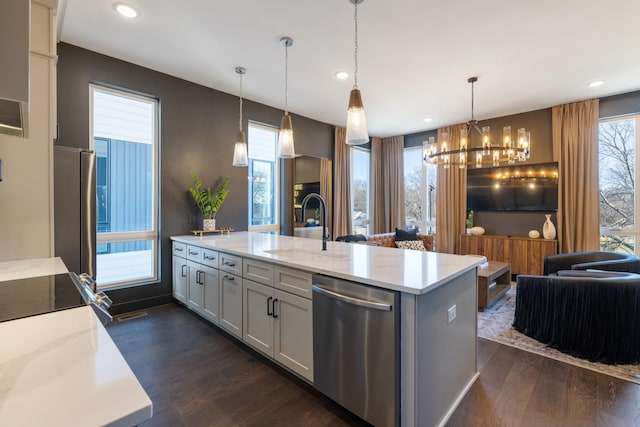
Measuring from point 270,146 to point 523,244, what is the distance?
4.64 meters

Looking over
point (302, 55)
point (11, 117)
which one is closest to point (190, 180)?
point (302, 55)

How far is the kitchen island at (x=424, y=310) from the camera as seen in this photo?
1483mm

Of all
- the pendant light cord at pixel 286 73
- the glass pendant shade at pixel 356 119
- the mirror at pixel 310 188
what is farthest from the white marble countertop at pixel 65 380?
the mirror at pixel 310 188

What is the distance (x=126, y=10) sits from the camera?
2.57 m

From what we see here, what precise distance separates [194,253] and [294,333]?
1.75 meters

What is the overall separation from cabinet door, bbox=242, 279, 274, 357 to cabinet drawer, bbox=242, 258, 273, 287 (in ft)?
0.13

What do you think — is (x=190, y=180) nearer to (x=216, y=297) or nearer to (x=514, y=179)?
(x=216, y=297)

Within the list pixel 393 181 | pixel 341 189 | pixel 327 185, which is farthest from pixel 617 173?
pixel 327 185

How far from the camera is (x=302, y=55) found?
130 inches

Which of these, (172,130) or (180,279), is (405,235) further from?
(172,130)

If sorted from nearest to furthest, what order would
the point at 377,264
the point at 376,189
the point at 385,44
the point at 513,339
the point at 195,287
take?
the point at 377,264 < the point at 513,339 < the point at 385,44 < the point at 195,287 < the point at 376,189

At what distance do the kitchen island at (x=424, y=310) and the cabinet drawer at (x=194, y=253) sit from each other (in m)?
0.80

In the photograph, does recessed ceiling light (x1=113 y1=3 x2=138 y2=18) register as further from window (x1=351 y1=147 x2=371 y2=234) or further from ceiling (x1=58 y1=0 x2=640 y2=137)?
window (x1=351 y1=147 x2=371 y2=234)

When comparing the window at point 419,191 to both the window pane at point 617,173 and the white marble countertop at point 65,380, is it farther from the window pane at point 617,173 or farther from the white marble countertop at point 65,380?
the white marble countertop at point 65,380
